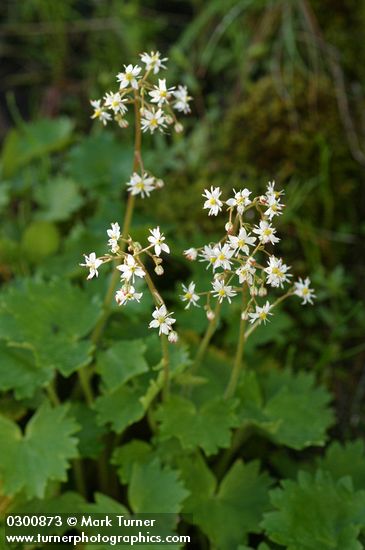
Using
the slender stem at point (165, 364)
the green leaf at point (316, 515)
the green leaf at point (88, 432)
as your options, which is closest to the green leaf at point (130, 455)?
the green leaf at point (88, 432)

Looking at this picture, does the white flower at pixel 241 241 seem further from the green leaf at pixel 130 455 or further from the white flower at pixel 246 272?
the green leaf at pixel 130 455

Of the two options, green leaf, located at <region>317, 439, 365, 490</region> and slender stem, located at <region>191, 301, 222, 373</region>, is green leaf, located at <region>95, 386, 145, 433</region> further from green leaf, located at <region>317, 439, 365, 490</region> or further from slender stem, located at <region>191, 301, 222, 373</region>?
green leaf, located at <region>317, 439, 365, 490</region>

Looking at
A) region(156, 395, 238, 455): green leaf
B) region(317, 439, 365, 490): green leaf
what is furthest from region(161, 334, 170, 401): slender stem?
region(317, 439, 365, 490): green leaf

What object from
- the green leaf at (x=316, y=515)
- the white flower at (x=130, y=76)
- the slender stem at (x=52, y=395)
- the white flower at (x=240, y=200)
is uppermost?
the white flower at (x=130, y=76)

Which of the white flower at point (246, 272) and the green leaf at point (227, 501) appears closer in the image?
the white flower at point (246, 272)

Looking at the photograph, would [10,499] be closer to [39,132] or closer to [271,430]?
[271,430]

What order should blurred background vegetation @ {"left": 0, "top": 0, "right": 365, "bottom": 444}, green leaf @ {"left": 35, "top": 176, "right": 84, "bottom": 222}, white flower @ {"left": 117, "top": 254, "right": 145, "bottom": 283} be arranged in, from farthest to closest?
green leaf @ {"left": 35, "top": 176, "right": 84, "bottom": 222} → blurred background vegetation @ {"left": 0, "top": 0, "right": 365, "bottom": 444} → white flower @ {"left": 117, "top": 254, "right": 145, "bottom": 283}
